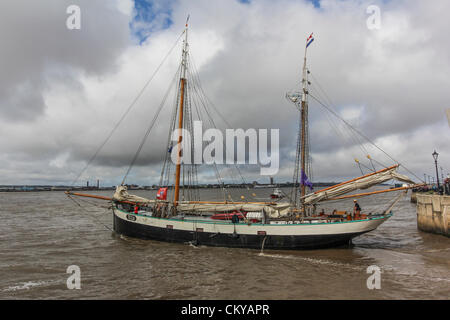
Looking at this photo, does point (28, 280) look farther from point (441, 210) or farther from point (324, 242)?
point (441, 210)

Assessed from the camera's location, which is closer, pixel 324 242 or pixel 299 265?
pixel 299 265

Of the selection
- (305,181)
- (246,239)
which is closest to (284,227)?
(246,239)

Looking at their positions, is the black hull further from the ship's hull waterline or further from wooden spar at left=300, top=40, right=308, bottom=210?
wooden spar at left=300, top=40, right=308, bottom=210

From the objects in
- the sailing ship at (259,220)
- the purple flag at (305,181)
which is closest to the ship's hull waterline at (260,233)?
the sailing ship at (259,220)

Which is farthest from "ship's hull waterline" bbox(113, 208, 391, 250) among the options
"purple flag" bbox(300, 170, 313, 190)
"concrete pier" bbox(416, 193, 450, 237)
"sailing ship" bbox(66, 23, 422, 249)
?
"concrete pier" bbox(416, 193, 450, 237)

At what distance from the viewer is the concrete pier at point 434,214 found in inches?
846

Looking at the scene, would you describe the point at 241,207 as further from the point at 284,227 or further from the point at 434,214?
the point at 434,214

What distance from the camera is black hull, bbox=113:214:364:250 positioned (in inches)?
736

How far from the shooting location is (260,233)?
63.2 ft

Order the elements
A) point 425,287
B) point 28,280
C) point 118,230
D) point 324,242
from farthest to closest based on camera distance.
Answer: point 118,230 < point 324,242 < point 28,280 < point 425,287

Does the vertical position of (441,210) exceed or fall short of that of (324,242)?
it exceeds it
